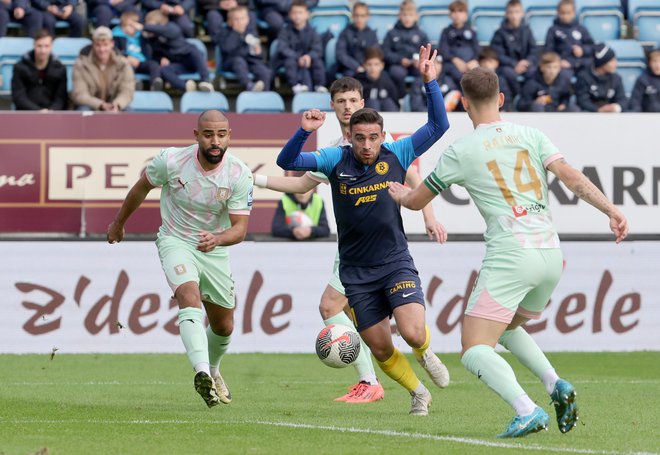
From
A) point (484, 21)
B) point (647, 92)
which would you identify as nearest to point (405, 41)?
point (484, 21)

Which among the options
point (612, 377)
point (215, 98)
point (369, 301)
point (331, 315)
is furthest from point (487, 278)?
point (215, 98)

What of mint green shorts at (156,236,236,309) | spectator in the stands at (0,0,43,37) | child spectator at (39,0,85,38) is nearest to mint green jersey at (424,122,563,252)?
mint green shorts at (156,236,236,309)

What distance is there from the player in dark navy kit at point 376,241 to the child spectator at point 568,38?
1065cm

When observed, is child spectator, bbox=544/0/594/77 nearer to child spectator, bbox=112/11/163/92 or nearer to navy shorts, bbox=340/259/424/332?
child spectator, bbox=112/11/163/92

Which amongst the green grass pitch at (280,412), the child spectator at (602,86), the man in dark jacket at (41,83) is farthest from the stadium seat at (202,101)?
the child spectator at (602,86)

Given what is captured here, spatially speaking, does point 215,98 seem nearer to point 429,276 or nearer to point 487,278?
point 429,276

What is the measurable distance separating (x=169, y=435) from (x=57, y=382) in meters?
4.47

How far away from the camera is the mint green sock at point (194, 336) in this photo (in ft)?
29.3

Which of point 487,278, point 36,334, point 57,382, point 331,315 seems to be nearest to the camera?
point 487,278

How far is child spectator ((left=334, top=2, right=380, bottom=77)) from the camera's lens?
1839 centimetres

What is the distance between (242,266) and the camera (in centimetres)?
1513

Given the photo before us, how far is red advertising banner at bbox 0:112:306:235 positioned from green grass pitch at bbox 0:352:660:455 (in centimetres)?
174

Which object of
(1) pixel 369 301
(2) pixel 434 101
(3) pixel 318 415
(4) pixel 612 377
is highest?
(2) pixel 434 101

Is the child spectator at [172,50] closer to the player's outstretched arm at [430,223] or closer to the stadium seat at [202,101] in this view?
the stadium seat at [202,101]
